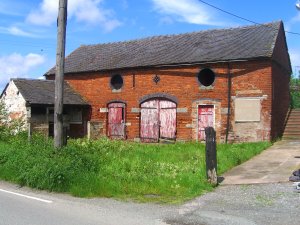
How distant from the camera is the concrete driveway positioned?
1146 cm

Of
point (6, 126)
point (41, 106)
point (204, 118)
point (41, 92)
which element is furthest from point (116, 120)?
point (6, 126)

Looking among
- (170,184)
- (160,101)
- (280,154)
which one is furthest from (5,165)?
(160,101)

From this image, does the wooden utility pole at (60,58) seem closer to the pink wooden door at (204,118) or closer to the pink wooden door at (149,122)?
the pink wooden door at (204,118)

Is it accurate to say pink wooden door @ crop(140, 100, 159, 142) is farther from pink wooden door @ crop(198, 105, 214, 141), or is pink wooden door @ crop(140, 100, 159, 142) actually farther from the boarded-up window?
the boarded-up window

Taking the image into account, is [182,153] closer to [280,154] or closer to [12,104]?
[280,154]

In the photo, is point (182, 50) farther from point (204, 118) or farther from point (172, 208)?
point (172, 208)

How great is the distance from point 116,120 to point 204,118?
599 cm

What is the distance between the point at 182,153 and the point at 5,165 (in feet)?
24.2

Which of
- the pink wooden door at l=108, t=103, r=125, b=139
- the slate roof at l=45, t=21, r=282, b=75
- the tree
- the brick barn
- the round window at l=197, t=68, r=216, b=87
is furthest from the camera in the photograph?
the pink wooden door at l=108, t=103, r=125, b=139

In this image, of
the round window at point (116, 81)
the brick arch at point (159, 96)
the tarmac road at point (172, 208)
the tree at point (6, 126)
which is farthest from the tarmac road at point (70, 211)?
the round window at point (116, 81)

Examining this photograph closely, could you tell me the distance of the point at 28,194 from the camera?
996 centimetres

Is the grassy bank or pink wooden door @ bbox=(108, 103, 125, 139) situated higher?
pink wooden door @ bbox=(108, 103, 125, 139)

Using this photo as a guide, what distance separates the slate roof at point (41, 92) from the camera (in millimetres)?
23609

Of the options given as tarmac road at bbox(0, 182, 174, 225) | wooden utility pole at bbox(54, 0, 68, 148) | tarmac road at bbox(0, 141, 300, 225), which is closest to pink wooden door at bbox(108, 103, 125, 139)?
wooden utility pole at bbox(54, 0, 68, 148)
